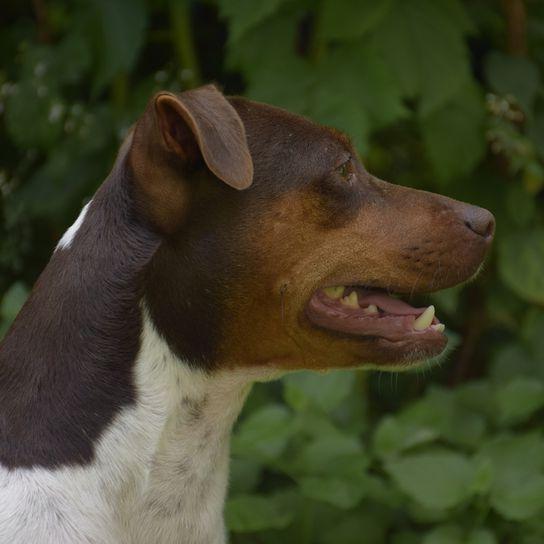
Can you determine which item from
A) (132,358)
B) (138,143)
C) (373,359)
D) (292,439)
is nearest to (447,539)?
(292,439)

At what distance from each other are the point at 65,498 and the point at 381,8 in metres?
2.35

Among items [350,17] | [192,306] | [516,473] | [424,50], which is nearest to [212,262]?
[192,306]

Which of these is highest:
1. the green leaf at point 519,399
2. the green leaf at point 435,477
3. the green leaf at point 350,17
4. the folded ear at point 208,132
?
the folded ear at point 208,132

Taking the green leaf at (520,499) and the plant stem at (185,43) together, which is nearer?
the green leaf at (520,499)

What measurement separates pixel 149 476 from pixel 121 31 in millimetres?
2332

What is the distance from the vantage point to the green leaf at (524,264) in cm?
494

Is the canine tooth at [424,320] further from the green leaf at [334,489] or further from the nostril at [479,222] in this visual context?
the green leaf at [334,489]

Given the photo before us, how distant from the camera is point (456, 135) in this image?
480 centimetres

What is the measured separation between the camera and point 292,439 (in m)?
4.23

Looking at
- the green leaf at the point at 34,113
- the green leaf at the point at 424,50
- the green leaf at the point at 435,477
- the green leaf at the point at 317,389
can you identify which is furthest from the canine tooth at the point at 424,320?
the green leaf at the point at 34,113

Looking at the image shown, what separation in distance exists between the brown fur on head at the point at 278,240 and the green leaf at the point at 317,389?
103 centimetres

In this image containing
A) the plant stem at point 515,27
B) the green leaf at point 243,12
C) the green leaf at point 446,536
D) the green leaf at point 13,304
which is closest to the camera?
the green leaf at point 446,536

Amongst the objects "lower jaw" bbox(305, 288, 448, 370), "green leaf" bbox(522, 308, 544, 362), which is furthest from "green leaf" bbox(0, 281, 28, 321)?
"green leaf" bbox(522, 308, 544, 362)

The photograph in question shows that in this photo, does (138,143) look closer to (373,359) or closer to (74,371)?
(74,371)
